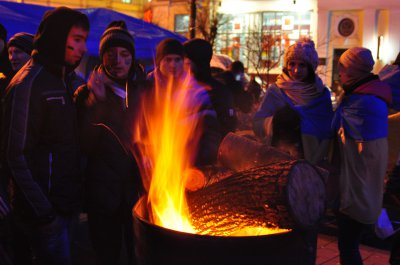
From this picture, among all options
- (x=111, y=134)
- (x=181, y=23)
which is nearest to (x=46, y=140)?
(x=111, y=134)

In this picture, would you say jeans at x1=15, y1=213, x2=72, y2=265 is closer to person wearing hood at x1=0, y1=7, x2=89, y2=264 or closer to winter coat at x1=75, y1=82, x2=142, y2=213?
person wearing hood at x1=0, y1=7, x2=89, y2=264

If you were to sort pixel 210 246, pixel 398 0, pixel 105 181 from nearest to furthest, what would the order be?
1. pixel 210 246
2. pixel 105 181
3. pixel 398 0

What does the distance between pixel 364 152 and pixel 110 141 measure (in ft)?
5.45

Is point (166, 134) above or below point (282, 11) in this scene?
below

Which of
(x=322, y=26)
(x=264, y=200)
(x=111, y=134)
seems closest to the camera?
(x=264, y=200)

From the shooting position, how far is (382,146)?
280cm

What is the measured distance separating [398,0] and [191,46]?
2291 centimetres

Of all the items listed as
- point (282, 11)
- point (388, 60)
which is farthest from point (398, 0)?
point (282, 11)

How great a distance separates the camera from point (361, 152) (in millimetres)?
2781

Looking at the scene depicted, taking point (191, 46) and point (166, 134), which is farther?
point (191, 46)

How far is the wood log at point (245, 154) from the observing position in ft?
7.45

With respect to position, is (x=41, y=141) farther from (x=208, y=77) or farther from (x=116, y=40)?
(x=208, y=77)

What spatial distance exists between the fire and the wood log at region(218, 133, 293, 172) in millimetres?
234

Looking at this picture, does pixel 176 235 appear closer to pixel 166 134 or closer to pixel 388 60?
pixel 166 134
